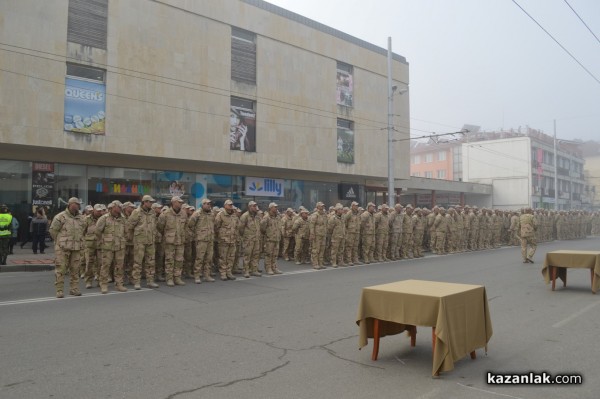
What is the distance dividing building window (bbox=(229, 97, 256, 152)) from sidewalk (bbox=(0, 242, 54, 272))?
1031 centimetres

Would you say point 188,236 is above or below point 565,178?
below

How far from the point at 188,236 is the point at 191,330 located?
6.28m

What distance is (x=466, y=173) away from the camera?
68.5 metres

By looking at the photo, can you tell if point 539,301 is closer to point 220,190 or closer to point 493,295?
point 493,295

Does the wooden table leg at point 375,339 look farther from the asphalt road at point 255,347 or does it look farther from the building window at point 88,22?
the building window at point 88,22

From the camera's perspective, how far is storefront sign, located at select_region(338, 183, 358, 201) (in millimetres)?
33656

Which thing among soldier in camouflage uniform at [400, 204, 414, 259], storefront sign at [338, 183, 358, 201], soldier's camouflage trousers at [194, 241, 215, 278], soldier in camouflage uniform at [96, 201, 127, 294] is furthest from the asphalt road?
storefront sign at [338, 183, 358, 201]

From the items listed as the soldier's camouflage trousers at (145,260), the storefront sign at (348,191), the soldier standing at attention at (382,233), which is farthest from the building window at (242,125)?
the soldier's camouflage trousers at (145,260)

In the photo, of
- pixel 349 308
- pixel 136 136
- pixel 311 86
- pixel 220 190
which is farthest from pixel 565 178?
pixel 349 308

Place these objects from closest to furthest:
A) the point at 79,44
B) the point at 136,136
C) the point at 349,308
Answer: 1. the point at 349,308
2. the point at 79,44
3. the point at 136,136

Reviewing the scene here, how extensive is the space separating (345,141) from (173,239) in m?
21.1

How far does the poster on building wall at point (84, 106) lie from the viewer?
2027cm

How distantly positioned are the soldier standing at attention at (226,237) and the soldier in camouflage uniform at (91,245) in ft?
10.0

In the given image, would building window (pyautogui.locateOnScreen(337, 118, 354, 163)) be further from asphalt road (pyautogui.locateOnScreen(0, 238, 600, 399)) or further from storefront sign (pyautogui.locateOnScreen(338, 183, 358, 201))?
asphalt road (pyautogui.locateOnScreen(0, 238, 600, 399))
